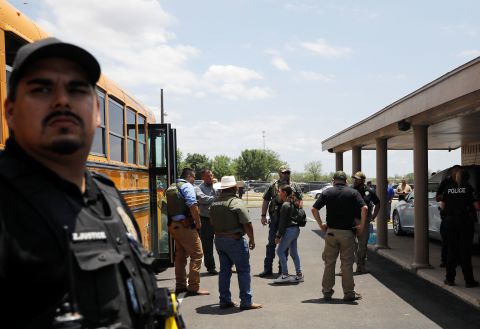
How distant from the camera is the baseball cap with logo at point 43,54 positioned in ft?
4.88

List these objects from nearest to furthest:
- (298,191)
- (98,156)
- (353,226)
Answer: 1. (98,156)
2. (353,226)
3. (298,191)

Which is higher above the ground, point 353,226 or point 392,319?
point 353,226

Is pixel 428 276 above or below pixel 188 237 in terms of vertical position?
below

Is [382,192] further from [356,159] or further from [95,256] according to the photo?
[95,256]

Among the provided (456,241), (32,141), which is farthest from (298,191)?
(32,141)

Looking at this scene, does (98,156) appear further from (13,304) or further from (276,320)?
(13,304)

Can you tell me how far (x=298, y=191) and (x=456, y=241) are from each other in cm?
260

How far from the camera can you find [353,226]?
734 cm

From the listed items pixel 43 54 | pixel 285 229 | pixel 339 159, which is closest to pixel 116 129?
pixel 285 229

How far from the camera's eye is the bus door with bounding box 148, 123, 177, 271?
32.4 feet

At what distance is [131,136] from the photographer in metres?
8.70

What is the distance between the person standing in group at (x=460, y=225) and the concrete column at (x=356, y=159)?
6.54m

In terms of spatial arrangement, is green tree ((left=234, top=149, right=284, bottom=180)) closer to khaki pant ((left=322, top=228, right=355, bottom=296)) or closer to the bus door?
the bus door

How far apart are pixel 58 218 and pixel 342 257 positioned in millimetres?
6327
